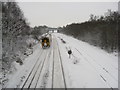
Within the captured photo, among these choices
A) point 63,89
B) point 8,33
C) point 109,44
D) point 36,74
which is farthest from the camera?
point 109,44

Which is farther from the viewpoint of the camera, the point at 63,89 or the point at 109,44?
the point at 109,44

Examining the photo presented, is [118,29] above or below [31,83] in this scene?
above

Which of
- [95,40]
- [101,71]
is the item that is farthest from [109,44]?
[101,71]

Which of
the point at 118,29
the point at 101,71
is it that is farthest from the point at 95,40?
the point at 101,71

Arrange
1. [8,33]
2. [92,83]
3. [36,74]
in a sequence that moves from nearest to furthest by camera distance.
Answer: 1. [92,83]
2. [36,74]
3. [8,33]

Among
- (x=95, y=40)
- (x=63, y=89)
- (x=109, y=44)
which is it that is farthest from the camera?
(x=95, y=40)

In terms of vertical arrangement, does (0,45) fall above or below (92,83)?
above

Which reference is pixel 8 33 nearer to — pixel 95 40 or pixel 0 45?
pixel 0 45

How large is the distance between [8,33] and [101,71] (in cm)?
1193

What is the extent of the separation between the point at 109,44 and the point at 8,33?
18.2m

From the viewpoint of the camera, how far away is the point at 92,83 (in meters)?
9.18

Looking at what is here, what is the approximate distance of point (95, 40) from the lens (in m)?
28.1

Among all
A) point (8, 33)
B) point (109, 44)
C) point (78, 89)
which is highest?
point (8, 33)

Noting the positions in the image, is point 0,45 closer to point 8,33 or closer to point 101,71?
point 8,33
